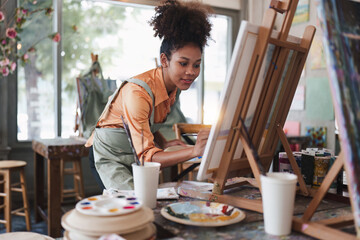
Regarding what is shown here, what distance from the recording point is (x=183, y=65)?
1.53 metres

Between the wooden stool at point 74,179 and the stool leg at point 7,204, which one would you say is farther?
the wooden stool at point 74,179

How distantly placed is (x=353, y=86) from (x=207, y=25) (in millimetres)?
938

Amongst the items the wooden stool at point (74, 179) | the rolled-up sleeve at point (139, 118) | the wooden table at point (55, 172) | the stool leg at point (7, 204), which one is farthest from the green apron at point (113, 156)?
the wooden stool at point (74, 179)

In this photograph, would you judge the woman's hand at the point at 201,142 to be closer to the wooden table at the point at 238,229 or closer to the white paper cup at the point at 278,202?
the wooden table at the point at 238,229

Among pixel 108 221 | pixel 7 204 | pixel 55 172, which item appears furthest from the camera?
pixel 7 204

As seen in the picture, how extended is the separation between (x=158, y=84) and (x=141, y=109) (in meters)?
0.22

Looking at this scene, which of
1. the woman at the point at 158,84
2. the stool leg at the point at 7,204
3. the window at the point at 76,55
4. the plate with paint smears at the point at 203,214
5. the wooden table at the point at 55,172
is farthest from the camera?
the window at the point at 76,55

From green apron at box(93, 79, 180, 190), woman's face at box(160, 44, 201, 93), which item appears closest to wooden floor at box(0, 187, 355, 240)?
green apron at box(93, 79, 180, 190)

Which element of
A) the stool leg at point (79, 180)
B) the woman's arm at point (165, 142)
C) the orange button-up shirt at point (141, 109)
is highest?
the orange button-up shirt at point (141, 109)

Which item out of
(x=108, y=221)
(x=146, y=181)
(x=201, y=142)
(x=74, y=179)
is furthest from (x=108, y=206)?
(x=74, y=179)

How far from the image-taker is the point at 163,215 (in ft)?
3.05

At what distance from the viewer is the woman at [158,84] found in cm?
147

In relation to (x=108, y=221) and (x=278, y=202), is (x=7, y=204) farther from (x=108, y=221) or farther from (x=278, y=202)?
(x=278, y=202)

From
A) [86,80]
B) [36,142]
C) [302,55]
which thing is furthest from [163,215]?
[86,80]
